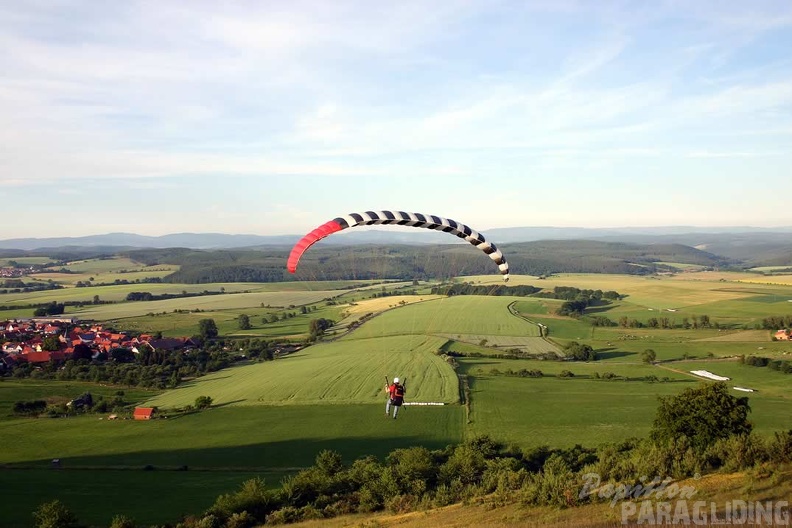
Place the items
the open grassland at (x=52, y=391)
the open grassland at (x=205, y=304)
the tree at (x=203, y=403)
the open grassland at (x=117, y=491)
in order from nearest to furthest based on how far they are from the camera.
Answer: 1. the open grassland at (x=117, y=491)
2. the tree at (x=203, y=403)
3. the open grassland at (x=52, y=391)
4. the open grassland at (x=205, y=304)

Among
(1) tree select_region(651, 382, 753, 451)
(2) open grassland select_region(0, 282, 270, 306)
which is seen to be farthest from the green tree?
(2) open grassland select_region(0, 282, 270, 306)

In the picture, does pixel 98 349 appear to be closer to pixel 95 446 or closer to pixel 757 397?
pixel 95 446

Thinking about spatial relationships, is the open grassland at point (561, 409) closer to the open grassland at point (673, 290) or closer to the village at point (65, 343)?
the village at point (65, 343)

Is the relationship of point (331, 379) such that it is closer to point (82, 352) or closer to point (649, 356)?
point (649, 356)

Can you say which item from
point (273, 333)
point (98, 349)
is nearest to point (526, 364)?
point (273, 333)

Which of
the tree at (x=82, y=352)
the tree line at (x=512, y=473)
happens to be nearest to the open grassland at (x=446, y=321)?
the tree at (x=82, y=352)

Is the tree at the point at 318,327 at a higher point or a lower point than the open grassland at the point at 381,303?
lower

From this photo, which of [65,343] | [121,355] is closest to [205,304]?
[65,343]
